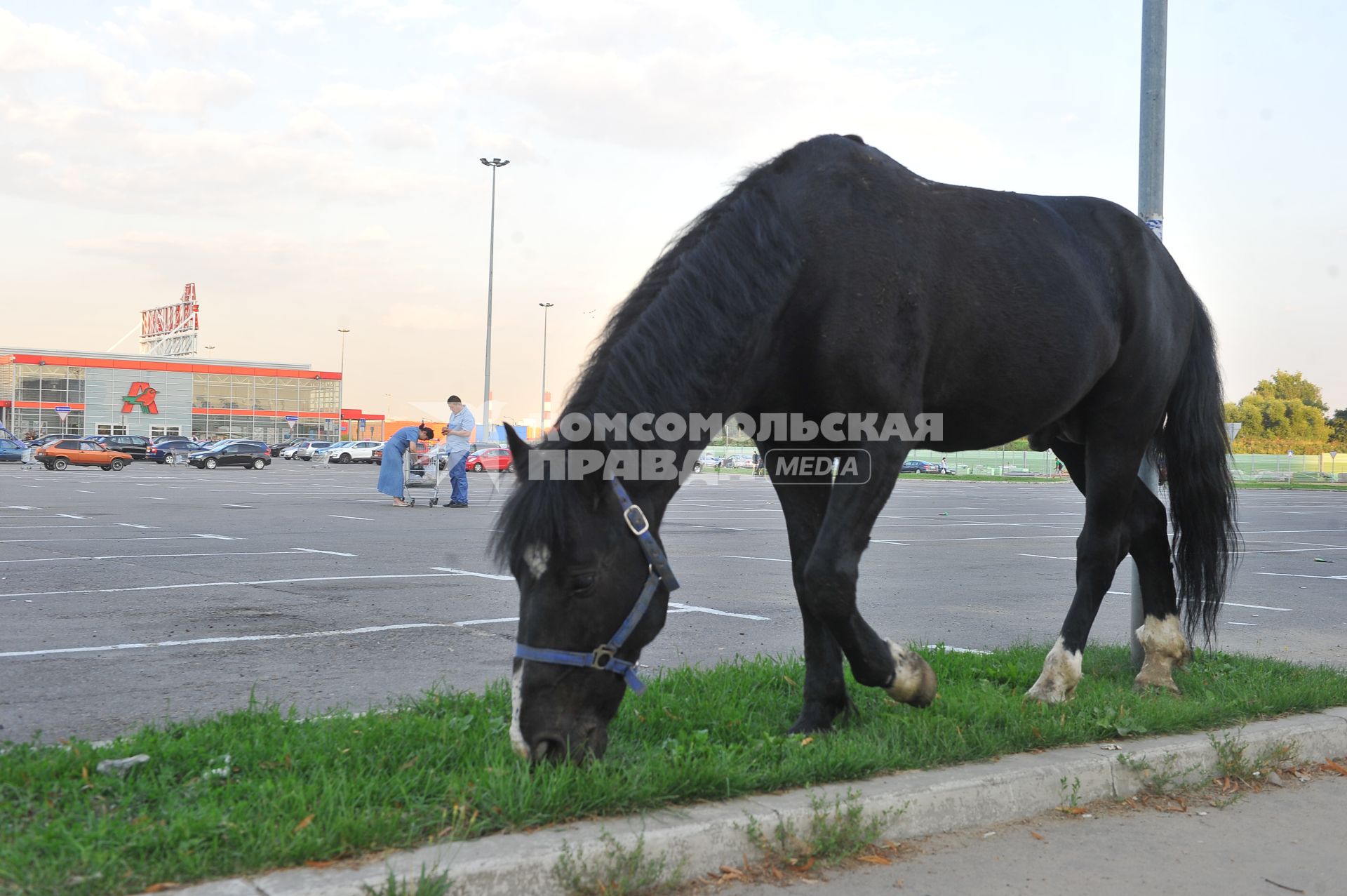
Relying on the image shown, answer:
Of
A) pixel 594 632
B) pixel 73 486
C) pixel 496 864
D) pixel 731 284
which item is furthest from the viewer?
pixel 73 486

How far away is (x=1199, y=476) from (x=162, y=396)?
93559 mm

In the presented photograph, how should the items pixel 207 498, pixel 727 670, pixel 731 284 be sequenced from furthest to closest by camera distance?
1. pixel 207 498
2. pixel 727 670
3. pixel 731 284

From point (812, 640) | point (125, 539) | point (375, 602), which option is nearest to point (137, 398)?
point (125, 539)

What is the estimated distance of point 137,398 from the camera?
87188 millimetres

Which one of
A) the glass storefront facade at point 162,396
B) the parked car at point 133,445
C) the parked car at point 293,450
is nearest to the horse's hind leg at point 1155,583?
the parked car at point 133,445

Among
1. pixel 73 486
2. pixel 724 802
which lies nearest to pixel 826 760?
pixel 724 802

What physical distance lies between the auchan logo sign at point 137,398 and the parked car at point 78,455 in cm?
3987

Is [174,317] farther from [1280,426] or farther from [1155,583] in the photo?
[1155,583]

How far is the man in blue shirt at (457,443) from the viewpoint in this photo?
1991 cm

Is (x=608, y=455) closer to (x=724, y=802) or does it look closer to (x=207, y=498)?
(x=724, y=802)

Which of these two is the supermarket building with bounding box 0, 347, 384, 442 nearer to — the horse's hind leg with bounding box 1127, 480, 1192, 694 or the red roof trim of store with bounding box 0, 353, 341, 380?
the red roof trim of store with bounding box 0, 353, 341, 380

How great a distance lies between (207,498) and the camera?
23.6m

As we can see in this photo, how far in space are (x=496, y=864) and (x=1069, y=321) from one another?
311 cm

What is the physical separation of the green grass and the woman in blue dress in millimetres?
16660
